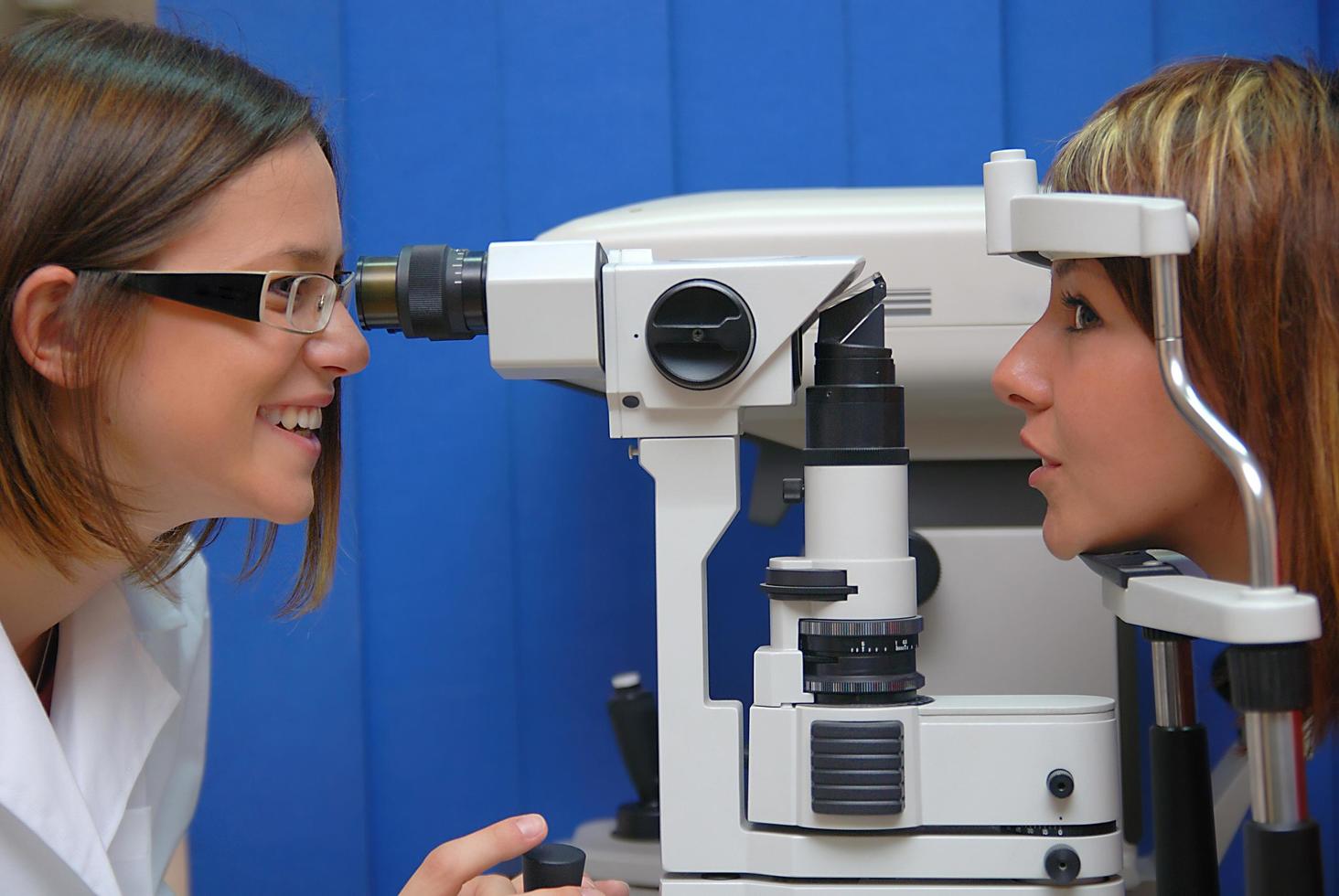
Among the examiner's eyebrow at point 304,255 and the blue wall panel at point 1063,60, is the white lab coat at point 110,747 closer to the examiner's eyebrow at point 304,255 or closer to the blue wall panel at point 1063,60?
the examiner's eyebrow at point 304,255

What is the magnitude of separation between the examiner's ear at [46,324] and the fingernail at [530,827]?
0.41 m

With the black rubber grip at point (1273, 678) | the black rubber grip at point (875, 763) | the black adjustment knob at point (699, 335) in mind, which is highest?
the black adjustment knob at point (699, 335)

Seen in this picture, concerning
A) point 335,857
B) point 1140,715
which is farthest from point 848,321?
point 335,857

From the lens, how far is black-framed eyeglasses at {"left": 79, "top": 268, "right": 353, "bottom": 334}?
74 cm

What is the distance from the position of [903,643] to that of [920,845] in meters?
0.12

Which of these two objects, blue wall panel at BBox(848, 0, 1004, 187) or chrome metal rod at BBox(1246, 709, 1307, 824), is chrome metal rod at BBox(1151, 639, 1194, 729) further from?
blue wall panel at BBox(848, 0, 1004, 187)

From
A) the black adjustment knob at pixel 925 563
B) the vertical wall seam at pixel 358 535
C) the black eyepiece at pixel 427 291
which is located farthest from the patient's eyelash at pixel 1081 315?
the vertical wall seam at pixel 358 535

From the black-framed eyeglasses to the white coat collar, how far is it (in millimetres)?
290

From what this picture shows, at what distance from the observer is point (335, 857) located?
1.34 metres

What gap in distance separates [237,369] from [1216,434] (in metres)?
0.59

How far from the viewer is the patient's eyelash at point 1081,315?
726mm

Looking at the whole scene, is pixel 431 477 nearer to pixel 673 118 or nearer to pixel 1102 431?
pixel 673 118

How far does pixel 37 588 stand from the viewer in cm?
91

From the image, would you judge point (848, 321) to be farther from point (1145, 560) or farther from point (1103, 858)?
point (1103, 858)
